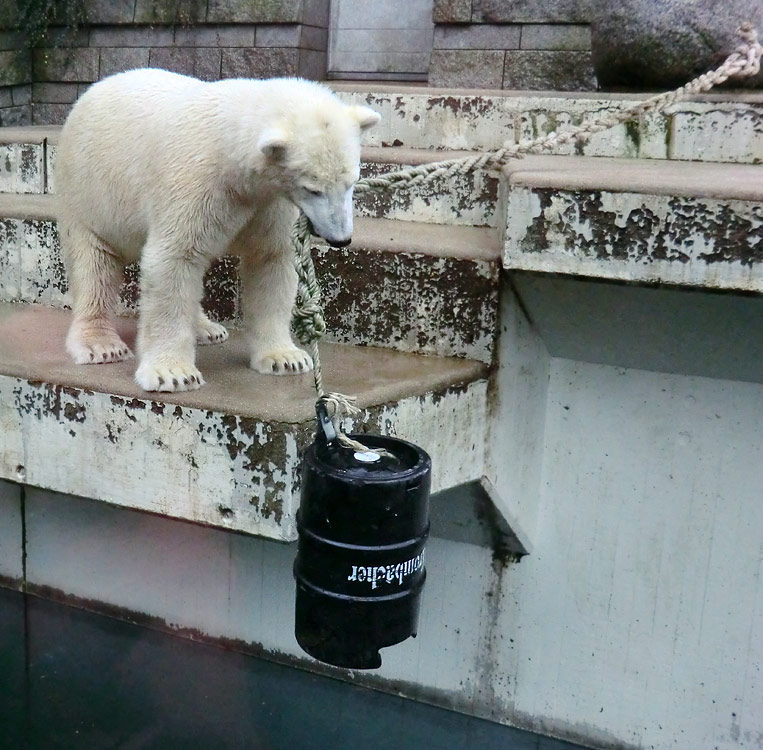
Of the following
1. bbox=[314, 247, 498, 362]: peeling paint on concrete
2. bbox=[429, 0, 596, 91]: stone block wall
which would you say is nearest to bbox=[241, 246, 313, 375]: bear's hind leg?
bbox=[314, 247, 498, 362]: peeling paint on concrete

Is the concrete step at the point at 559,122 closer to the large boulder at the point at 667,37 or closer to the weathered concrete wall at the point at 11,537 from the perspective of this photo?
the large boulder at the point at 667,37

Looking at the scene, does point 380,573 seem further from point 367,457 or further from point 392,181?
point 392,181

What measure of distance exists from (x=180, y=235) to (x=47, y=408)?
52cm

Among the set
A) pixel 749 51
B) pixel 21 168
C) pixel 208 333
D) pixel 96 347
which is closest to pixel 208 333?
pixel 208 333

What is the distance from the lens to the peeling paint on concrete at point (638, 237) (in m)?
2.02

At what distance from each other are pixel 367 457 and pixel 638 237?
2.86ft

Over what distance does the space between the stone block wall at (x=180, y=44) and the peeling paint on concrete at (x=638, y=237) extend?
9.88 feet

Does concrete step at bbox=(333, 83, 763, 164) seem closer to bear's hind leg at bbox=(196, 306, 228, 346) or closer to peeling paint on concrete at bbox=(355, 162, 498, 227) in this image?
peeling paint on concrete at bbox=(355, 162, 498, 227)

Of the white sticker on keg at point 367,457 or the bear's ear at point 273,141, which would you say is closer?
the white sticker on keg at point 367,457

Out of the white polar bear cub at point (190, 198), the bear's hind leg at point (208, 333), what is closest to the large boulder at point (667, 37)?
the white polar bear cub at point (190, 198)

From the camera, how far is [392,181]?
2076 millimetres

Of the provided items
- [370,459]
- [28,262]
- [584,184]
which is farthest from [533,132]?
[370,459]

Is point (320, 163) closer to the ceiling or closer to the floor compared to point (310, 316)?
closer to the ceiling

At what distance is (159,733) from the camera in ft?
9.45
